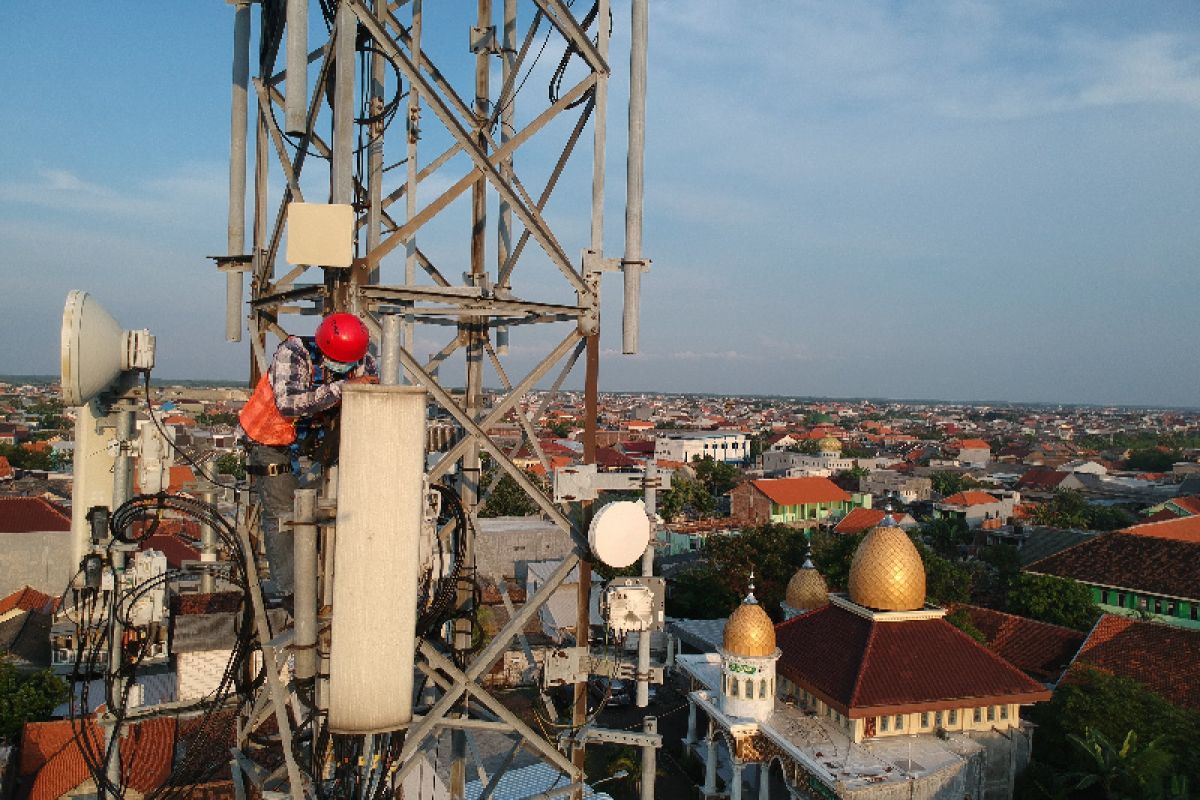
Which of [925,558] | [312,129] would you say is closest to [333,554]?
[312,129]

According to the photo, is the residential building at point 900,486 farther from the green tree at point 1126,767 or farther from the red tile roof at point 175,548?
the green tree at point 1126,767

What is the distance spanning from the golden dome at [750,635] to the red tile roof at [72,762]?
9.95 m

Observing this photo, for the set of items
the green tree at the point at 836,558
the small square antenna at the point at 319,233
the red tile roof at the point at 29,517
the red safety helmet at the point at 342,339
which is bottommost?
the green tree at the point at 836,558

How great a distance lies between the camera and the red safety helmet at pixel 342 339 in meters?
3.69

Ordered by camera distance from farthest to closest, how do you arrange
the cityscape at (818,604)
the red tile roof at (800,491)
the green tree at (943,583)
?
the red tile roof at (800,491)
the green tree at (943,583)
the cityscape at (818,604)

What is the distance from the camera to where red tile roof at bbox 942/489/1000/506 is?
53.6m

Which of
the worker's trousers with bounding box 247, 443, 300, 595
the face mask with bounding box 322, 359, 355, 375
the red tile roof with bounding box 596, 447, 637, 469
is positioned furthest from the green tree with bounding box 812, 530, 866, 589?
the red tile roof with bounding box 596, 447, 637, 469

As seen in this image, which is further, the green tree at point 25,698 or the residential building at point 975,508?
the residential building at point 975,508

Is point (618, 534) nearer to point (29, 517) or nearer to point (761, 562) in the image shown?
point (761, 562)

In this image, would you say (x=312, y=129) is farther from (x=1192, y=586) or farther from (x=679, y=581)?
(x=1192, y=586)

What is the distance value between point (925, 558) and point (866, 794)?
1495 centimetres

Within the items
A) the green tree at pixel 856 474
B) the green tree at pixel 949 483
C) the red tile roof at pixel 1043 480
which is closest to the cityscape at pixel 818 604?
the green tree at pixel 949 483

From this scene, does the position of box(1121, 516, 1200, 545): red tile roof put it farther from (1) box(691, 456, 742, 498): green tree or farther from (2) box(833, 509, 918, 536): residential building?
(1) box(691, 456, 742, 498): green tree

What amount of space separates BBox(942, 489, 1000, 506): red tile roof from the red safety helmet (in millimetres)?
55872
